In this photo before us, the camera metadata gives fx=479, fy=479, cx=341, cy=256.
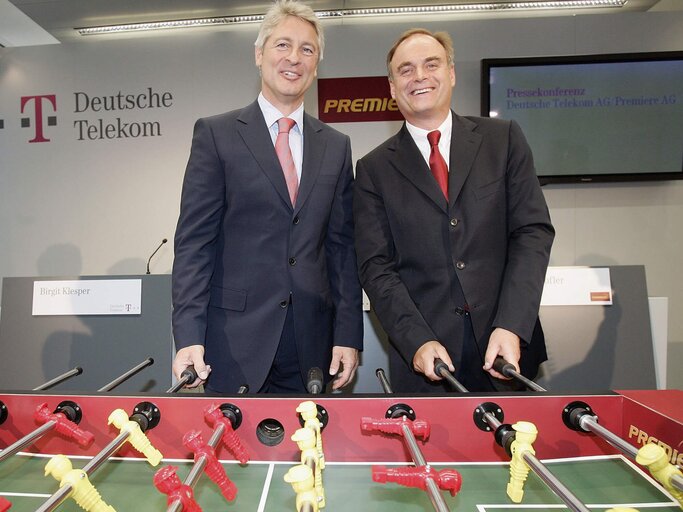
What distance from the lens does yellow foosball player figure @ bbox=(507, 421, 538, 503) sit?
0.80 metres

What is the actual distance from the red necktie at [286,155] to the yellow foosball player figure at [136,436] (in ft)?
2.91

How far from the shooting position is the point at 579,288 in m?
2.53

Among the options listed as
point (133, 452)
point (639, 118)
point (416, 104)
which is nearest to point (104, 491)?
point (133, 452)

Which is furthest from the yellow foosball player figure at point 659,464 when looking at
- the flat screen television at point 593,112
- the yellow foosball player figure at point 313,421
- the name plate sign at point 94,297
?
the flat screen television at point 593,112

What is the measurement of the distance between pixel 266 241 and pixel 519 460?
40.6 inches

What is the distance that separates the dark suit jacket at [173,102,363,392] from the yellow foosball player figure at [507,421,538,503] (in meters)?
0.87

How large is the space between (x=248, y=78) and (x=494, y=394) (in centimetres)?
382

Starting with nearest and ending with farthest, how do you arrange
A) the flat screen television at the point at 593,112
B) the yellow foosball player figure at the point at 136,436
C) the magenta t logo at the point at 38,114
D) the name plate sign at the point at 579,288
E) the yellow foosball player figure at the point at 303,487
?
the yellow foosball player figure at the point at 303,487 → the yellow foosball player figure at the point at 136,436 → the name plate sign at the point at 579,288 → the flat screen television at the point at 593,112 → the magenta t logo at the point at 38,114

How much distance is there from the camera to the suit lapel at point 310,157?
1.61 meters

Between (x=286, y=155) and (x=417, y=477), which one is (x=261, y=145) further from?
(x=417, y=477)

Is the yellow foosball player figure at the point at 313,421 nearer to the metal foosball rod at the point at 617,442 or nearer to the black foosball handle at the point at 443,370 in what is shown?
the black foosball handle at the point at 443,370

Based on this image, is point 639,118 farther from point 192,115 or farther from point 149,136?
point 149,136

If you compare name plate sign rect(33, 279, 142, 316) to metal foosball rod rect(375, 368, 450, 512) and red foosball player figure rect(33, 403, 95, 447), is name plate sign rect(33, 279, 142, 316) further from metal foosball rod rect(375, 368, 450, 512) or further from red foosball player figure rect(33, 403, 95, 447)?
metal foosball rod rect(375, 368, 450, 512)

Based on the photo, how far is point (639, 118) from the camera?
3771mm
